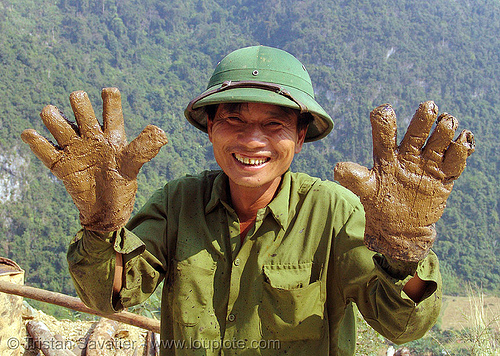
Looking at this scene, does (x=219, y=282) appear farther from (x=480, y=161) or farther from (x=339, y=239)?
(x=480, y=161)

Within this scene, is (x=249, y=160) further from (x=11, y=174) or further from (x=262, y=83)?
(x=11, y=174)

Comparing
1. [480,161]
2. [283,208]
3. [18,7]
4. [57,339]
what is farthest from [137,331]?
[18,7]

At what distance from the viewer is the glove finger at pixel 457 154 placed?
5.07 feet

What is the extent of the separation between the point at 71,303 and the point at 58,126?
1.84 m

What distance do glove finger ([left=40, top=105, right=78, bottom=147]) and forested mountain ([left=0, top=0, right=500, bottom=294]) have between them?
34772mm

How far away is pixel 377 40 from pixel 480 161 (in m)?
34.9

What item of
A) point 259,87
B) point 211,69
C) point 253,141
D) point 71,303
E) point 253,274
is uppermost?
point 211,69

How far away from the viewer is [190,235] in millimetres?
2164

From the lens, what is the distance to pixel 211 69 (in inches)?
2913

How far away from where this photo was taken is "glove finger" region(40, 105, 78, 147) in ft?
5.57

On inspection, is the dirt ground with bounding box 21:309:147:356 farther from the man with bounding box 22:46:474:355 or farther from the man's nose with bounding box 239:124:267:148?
the man's nose with bounding box 239:124:267:148

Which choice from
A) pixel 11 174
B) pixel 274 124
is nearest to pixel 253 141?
pixel 274 124

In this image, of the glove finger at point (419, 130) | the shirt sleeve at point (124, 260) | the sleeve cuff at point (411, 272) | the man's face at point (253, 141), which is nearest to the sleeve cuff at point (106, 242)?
the shirt sleeve at point (124, 260)

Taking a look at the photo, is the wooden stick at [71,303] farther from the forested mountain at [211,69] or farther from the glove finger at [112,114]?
the forested mountain at [211,69]
